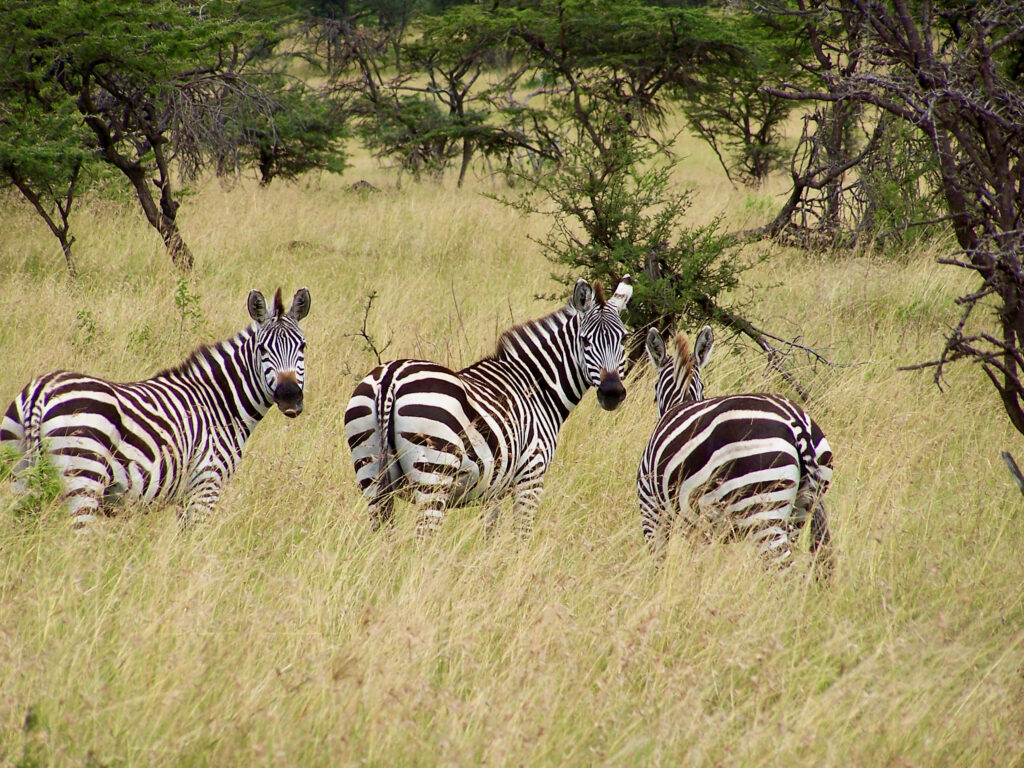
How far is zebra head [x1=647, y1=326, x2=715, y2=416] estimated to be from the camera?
496 centimetres

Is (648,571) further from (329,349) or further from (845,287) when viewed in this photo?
(845,287)

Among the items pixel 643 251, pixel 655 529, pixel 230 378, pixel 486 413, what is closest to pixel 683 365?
pixel 655 529

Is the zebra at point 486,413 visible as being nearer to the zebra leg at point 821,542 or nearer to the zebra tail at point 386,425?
the zebra tail at point 386,425

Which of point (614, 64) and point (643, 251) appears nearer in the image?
point (643, 251)

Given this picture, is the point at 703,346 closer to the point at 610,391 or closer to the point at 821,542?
the point at 610,391

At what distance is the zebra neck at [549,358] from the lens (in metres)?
5.10

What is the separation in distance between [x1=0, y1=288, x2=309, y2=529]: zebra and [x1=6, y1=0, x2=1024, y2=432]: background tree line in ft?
8.74

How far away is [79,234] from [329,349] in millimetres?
5001

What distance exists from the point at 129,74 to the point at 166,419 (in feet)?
21.6

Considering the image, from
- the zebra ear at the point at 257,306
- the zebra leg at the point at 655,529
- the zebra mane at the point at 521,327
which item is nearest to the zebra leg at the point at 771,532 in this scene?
the zebra leg at the point at 655,529

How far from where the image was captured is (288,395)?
15.3ft

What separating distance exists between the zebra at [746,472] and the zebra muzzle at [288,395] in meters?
1.78

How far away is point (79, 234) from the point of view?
10844mm

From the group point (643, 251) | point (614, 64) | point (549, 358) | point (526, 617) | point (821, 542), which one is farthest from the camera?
point (614, 64)
